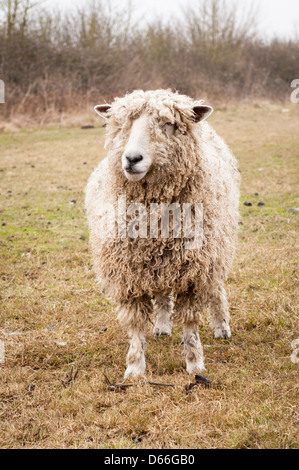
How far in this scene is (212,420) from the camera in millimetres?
2725

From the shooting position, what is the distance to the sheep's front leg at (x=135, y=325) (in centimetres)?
347

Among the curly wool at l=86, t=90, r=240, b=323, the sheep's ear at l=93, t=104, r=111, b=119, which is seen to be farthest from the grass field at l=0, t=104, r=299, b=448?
the sheep's ear at l=93, t=104, r=111, b=119

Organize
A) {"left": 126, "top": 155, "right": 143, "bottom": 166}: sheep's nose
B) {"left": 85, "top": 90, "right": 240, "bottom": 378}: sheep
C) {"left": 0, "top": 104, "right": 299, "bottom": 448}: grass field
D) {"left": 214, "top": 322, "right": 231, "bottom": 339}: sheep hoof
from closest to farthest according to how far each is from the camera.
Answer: {"left": 0, "top": 104, "right": 299, "bottom": 448}: grass field < {"left": 126, "top": 155, "right": 143, "bottom": 166}: sheep's nose < {"left": 85, "top": 90, "right": 240, "bottom": 378}: sheep < {"left": 214, "top": 322, "right": 231, "bottom": 339}: sheep hoof

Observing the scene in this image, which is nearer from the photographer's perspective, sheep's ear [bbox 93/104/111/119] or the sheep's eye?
the sheep's eye

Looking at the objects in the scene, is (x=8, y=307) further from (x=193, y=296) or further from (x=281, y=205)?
(x=281, y=205)

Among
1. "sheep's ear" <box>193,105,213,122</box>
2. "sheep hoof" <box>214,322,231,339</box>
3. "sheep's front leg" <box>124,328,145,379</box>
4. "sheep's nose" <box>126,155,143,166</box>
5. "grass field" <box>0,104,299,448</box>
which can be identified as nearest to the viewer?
"grass field" <box>0,104,299,448</box>

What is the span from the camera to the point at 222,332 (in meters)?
4.11

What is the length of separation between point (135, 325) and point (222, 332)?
38.4 inches

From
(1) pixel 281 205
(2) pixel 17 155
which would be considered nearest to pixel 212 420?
(1) pixel 281 205

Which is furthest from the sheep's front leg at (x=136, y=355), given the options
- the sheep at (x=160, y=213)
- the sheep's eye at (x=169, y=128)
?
the sheep's eye at (x=169, y=128)

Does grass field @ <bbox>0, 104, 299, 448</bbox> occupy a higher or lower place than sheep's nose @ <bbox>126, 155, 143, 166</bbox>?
lower

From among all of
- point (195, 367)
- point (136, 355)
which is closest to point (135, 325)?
point (136, 355)

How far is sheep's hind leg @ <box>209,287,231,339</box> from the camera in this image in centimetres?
412

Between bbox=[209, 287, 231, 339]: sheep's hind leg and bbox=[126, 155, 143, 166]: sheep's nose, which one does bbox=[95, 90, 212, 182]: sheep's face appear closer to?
bbox=[126, 155, 143, 166]: sheep's nose
